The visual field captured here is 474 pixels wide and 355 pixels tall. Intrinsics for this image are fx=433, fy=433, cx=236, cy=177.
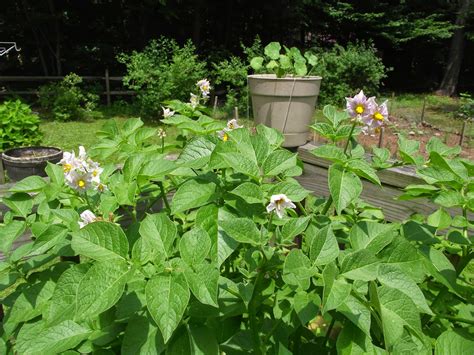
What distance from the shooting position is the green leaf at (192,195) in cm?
91

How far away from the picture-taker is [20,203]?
1.16 m

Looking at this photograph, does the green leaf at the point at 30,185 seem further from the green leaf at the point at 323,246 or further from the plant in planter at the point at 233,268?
the green leaf at the point at 323,246

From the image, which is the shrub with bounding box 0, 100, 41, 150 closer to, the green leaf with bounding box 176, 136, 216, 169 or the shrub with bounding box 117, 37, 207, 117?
the shrub with bounding box 117, 37, 207, 117

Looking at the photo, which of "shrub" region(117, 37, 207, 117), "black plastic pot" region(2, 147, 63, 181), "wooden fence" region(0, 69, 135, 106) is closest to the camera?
"black plastic pot" region(2, 147, 63, 181)

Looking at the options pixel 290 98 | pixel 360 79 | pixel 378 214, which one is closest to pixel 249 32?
pixel 360 79

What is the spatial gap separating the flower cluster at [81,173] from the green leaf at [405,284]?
0.74m

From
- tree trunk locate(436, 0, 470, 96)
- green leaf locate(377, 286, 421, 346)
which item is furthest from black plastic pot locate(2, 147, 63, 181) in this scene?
tree trunk locate(436, 0, 470, 96)

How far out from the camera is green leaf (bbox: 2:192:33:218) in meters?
1.15

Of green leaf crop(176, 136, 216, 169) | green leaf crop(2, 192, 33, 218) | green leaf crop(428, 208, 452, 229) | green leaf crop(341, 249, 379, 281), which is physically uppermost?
green leaf crop(176, 136, 216, 169)

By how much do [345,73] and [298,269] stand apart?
35.6ft

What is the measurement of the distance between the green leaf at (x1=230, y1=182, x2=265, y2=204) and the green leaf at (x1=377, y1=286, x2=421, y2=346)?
290mm

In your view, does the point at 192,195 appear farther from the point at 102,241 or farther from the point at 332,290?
the point at 332,290

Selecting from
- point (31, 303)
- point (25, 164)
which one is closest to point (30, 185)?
point (31, 303)

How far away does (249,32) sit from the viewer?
13.5m
